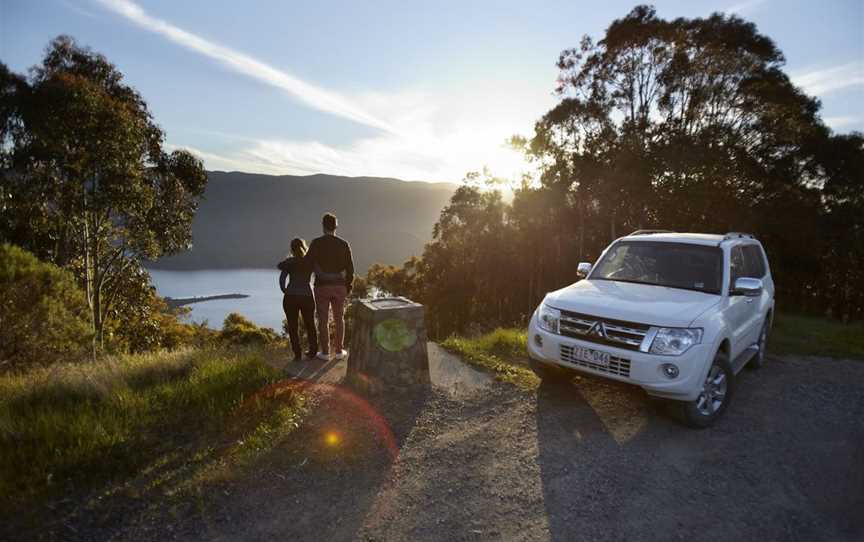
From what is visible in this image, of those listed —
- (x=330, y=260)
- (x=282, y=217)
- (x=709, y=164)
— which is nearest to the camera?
(x=330, y=260)

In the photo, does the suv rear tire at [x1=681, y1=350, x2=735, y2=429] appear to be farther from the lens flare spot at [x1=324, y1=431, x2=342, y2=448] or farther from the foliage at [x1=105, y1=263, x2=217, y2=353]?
the foliage at [x1=105, y1=263, x2=217, y2=353]

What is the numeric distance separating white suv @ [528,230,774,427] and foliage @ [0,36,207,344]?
462 inches

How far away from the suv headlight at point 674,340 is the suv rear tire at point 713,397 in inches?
20.2

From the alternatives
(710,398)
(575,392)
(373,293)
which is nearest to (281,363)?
(575,392)

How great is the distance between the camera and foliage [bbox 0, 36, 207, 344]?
1109 centimetres

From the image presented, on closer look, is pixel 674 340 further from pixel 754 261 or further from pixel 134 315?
pixel 134 315

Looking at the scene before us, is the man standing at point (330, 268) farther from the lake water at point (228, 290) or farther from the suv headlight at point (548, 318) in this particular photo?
the lake water at point (228, 290)

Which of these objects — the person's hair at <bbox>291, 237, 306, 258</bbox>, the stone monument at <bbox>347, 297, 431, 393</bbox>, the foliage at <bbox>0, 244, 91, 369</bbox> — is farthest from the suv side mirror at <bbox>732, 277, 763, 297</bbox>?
the foliage at <bbox>0, 244, 91, 369</bbox>

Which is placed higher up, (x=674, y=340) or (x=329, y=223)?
(x=329, y=223)

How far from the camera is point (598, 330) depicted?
4352 mm

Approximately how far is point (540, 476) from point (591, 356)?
4.38 ft

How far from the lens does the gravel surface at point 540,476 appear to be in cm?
298

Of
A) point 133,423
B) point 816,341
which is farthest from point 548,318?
point 816,341

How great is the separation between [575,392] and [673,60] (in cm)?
1908
